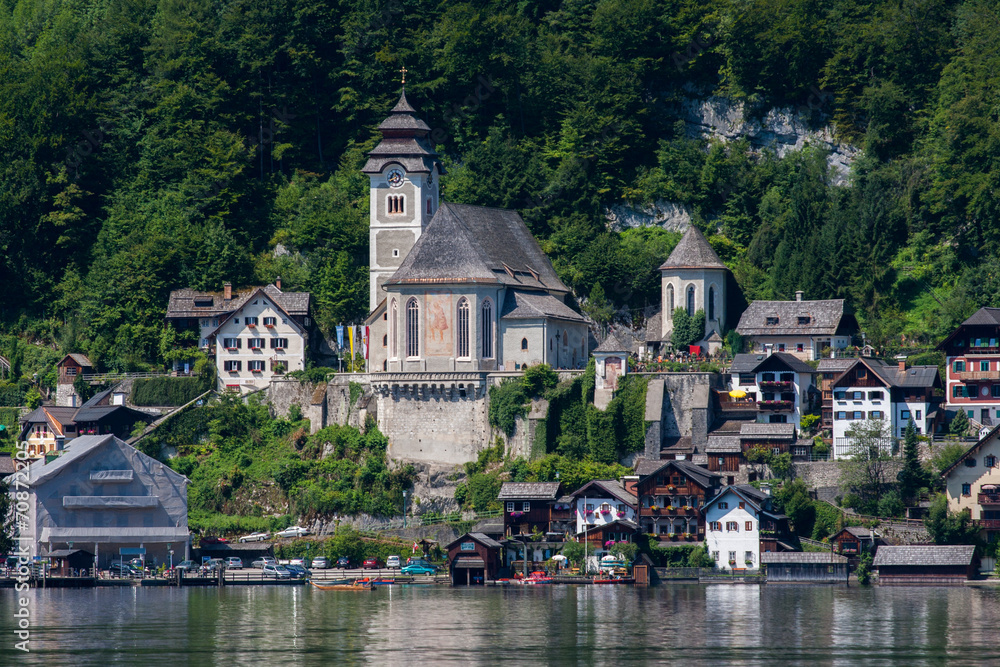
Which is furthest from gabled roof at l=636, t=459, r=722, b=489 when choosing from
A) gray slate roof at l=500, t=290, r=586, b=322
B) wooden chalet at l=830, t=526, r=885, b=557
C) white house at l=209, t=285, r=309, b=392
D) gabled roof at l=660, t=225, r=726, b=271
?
white house at l=209, t=285, r=309, b=392

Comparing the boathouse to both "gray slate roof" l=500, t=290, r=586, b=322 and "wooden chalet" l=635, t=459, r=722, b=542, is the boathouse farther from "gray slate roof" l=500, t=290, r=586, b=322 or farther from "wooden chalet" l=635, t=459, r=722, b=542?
"gray slate roof" l=500, t=290, r=586, b=322

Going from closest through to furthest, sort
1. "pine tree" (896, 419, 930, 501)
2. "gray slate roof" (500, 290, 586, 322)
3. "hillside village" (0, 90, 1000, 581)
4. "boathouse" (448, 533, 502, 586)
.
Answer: "boathouse" (448, 533, 502, 586), "pine tree" (896, 419, 930, 501), "hillside village" (0, 90, 1000, 581), "gray slate roof" (500, 290, 586, 322)

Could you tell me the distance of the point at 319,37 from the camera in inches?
5002

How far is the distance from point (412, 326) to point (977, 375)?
30246 millimetres

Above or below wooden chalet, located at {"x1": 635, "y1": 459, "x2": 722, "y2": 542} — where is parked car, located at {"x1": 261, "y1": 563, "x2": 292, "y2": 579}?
below

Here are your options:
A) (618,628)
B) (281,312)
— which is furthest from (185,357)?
(618,628)

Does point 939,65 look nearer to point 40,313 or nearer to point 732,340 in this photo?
→ point 732,340

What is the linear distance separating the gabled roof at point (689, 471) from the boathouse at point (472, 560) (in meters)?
8.24

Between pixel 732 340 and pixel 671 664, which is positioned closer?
pixel 671 664

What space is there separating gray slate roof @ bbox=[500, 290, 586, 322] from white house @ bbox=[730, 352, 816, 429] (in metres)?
11.9

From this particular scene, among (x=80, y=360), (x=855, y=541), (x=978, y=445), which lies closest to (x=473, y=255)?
(x=80, y=360)

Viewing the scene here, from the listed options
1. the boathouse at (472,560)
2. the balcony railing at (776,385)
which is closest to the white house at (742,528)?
the balcony railing at (776,385)

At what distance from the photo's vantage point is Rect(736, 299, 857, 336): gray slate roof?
102312 mm

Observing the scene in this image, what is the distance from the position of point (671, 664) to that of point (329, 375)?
153 feet
